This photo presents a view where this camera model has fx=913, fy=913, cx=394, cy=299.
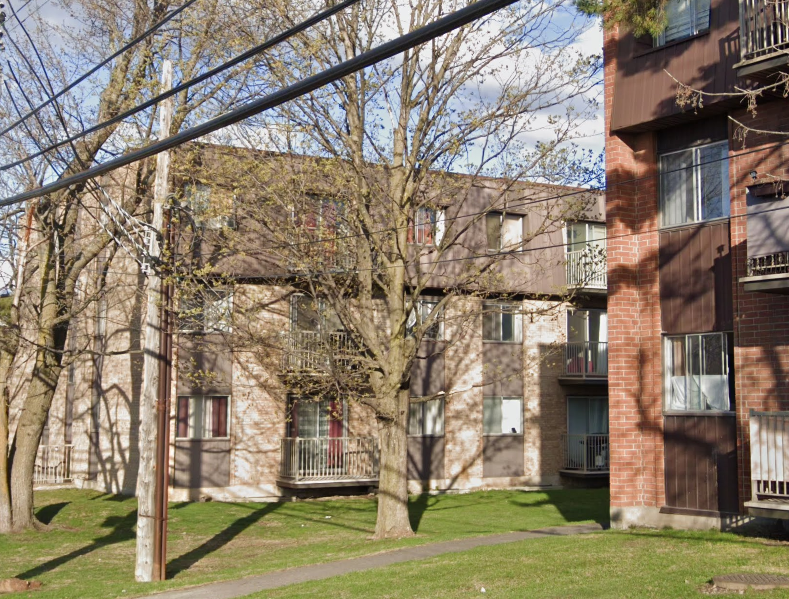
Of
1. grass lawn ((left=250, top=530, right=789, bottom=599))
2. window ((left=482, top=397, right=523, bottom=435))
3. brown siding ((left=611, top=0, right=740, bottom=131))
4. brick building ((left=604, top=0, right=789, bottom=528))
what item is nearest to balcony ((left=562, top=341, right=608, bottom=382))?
window ((left=482, top=397, right=523, bottom=435))

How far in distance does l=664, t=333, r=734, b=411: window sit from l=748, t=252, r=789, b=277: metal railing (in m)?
1.75

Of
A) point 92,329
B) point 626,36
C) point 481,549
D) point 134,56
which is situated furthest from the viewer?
point 92,329

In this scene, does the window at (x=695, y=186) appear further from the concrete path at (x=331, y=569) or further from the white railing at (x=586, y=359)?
the white railing at (x=586, y=359)

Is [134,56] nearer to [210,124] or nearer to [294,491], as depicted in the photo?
[294,491]

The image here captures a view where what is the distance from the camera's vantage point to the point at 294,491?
2811 centimetres

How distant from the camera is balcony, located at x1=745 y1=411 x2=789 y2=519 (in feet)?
44.8

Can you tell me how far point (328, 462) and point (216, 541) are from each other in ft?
24.4

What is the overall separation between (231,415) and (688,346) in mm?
15631

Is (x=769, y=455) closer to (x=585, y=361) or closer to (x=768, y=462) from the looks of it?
(x=768, y=462)

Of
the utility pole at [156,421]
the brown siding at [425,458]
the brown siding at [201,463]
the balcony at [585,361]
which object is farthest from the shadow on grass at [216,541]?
the balcony at [585,361]

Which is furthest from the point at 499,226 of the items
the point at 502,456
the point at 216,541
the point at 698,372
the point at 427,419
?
the point at 698,372

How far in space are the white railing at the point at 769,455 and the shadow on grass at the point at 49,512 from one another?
17.5 metres

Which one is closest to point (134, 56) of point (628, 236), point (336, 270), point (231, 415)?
point (336, 270)

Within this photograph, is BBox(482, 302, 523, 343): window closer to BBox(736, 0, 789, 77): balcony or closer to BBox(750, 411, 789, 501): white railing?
BBox(750, 411, 789, 501): white railing
